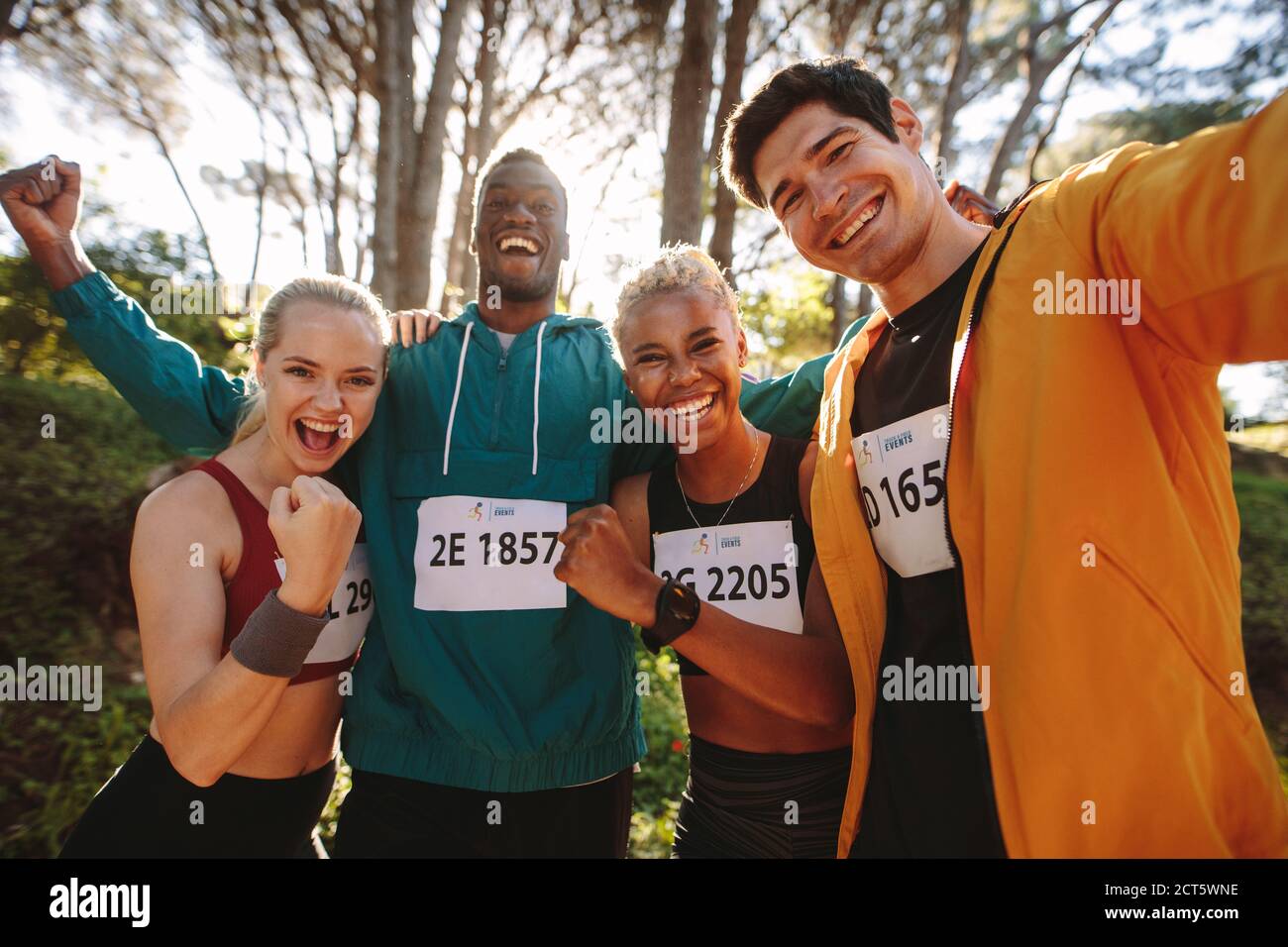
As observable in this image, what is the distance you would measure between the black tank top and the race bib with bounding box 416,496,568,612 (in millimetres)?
365

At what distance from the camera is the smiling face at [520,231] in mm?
2678

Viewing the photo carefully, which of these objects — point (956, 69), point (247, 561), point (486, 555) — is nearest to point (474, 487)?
point (486, 555)

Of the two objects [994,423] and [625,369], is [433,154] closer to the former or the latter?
[625,369]

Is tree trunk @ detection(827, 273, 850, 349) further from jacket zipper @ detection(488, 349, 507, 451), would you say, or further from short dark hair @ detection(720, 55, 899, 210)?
jacket zipper @ detection(488, 349, 507, 451)

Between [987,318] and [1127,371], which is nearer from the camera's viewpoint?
[1127,371]

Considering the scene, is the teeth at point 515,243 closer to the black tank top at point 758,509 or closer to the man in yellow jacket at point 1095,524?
the black tank top at point 758,509

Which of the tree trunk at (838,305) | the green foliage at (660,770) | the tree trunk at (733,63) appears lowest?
the green foliage at (660,770)

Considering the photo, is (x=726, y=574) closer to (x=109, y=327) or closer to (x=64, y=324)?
(x=109, y=327)

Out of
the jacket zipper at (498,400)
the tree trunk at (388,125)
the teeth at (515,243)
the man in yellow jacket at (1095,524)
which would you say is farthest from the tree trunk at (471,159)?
the man in yellow jacket at (1095,524)

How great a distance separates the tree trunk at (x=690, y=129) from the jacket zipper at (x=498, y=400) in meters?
2.60

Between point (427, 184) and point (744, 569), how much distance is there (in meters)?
5.23
